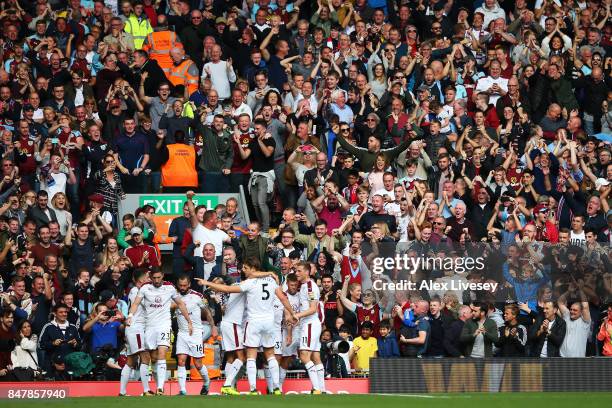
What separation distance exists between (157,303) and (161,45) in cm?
868

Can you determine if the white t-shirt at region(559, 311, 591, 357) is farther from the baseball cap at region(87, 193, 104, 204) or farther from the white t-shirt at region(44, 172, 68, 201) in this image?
the white t-shirt at region(44, 172, 68, 201)

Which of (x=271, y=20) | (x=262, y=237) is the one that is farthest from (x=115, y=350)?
(x=271, y=20)

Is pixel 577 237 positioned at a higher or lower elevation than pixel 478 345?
higher

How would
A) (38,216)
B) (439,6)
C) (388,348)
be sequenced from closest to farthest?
(388,348)
(38,216)
(439,6)

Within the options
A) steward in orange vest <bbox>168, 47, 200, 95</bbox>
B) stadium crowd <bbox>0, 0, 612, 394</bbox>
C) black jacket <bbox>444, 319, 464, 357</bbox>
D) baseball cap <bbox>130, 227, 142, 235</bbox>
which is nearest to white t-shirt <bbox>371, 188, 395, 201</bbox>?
stadium crowd <bbox>0, 0, 612, 394</bbox>

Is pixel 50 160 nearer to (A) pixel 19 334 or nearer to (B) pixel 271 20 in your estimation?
(A) pixel 19 334

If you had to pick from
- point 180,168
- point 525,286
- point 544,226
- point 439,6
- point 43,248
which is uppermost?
point 439,6

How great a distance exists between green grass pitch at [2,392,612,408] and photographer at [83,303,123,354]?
2.56m

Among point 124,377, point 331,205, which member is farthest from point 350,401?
point 331,205

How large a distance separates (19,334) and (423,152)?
8.07 meters

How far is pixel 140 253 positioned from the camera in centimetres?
2353

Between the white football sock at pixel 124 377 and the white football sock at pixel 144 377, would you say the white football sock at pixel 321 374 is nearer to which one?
the white football sock at pixel 144 377

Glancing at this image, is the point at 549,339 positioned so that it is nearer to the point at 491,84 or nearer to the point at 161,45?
the point at 491,84

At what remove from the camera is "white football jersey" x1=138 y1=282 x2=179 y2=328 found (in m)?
20.9
